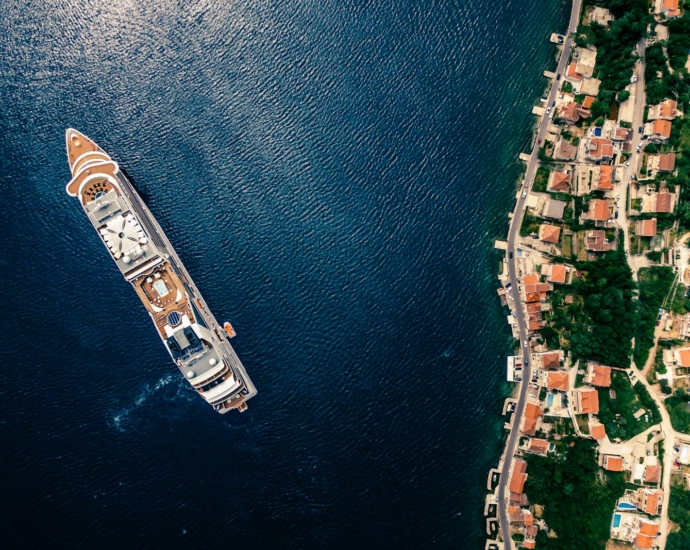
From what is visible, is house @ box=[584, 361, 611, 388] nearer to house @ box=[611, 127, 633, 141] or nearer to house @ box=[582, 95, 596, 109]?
house @ box=[611, 127, 633, 141]

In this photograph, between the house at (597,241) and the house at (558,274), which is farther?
the house at (558,274)

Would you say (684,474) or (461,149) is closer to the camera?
(684,474)

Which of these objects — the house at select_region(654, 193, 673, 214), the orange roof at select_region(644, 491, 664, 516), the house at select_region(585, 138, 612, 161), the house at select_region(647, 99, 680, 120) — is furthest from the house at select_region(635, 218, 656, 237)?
the orange roof at select_region(644, 491, 664, 516)

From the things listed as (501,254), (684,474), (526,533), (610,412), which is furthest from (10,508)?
(684,474)

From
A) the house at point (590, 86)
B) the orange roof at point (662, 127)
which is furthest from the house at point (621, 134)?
the house at point (590, 86)

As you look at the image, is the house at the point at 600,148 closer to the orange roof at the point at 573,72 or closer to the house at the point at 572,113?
the house at the point at 572,113

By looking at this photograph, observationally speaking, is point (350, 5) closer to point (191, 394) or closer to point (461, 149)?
point (461, 149)
